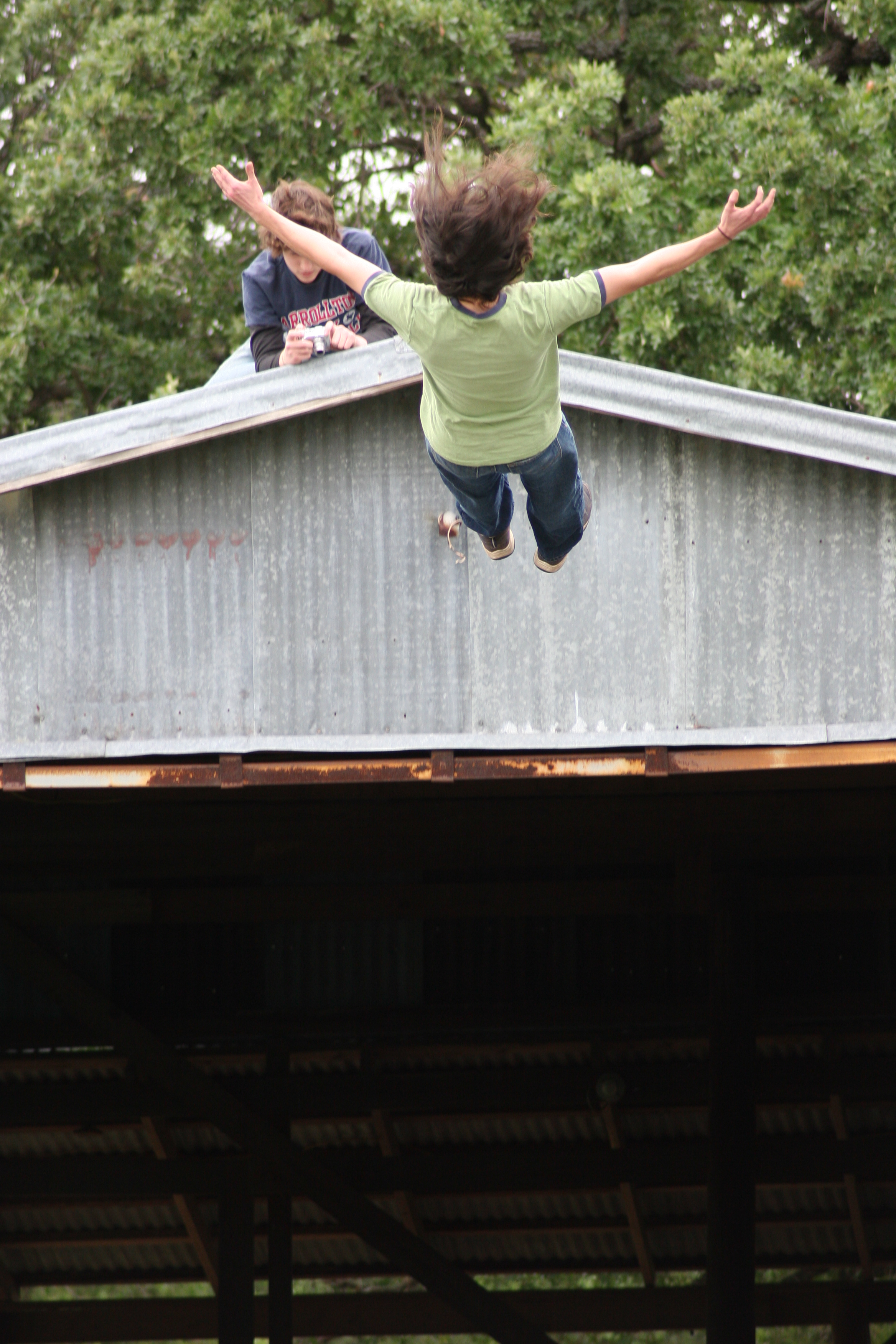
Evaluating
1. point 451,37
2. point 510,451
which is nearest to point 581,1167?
point 510,451

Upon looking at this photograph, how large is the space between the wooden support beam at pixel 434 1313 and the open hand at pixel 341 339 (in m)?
7.09

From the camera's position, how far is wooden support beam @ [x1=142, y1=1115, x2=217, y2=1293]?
9688 mm

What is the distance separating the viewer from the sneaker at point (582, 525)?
4973mm

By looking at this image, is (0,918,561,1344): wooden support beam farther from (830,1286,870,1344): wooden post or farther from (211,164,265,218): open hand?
(211,164,265,218): open hand

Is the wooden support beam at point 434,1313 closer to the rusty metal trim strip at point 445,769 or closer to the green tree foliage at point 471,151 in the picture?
the rusty metal trim strip at point 445,769

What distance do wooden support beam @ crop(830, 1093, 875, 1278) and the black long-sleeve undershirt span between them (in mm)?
5986

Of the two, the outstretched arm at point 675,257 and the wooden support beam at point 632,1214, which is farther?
the wooden support beam at point 632,1214

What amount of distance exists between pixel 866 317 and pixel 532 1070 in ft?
25.4

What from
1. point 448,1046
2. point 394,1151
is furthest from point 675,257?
point 394,1151

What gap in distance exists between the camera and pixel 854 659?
18.8 ft

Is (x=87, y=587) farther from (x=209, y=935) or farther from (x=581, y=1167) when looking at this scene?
(x=581, y=1167)

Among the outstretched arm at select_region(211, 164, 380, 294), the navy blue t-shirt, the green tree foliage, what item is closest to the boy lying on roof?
the navy blue t-shirt

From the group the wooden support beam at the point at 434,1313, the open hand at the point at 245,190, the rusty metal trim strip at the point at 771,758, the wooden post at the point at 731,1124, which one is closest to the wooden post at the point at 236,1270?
the wooden support beam at the point at 434,1313

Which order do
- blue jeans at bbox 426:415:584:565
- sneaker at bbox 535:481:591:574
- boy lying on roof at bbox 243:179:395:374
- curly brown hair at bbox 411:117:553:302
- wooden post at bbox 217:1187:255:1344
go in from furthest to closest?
1. wooden post at bbox 217:1187:255:1344
2. boy lying on roof at bbox 243:179:395:374
3. sneaker at bbox 535:481:591:574
4. blue jeans at bbox 426:415:584:565
5. curly brown hair at bbox 411:117:553:302
